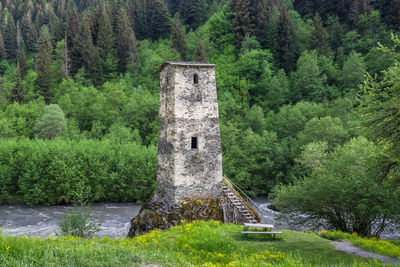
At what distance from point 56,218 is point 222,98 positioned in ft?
105

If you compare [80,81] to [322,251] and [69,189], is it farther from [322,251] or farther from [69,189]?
[322,251]

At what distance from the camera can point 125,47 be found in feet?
228

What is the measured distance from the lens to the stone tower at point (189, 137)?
70.8ft

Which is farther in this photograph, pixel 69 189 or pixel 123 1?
pixel 123 1

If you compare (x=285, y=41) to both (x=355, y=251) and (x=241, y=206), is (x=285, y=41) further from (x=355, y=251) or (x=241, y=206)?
(x=355, y=251)

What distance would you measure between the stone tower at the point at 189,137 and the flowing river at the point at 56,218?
27.3ft

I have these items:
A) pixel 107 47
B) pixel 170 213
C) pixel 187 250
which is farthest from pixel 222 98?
pixel 187 250

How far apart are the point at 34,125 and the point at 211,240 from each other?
46091 mm

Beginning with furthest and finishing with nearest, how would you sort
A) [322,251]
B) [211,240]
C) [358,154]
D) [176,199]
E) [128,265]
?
1. [358,154]
2. [176,199]
3. [211,240]
4. [322,251]
5. [128,265]

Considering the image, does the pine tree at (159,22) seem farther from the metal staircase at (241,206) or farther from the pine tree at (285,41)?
the metal staircase at (241,206)

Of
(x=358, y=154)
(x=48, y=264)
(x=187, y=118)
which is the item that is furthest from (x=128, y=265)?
(x=358, y=154)

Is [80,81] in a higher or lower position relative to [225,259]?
higher

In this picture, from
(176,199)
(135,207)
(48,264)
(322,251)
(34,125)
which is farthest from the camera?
(34,125)

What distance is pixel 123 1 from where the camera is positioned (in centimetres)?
9069
